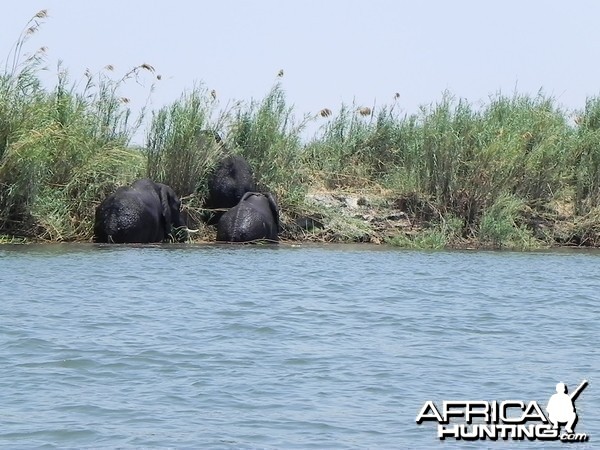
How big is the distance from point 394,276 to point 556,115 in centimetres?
847

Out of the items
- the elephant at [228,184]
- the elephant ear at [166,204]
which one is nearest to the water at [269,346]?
the elephant ear at [166,204]

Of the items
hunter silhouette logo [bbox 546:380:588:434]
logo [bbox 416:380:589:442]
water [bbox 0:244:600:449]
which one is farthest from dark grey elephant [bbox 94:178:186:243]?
hunter silhouette logo [bbox 546:380:588:434]

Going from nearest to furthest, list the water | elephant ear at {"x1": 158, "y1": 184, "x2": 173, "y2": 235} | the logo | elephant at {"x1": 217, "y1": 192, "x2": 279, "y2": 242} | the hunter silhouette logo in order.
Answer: the logo, the hunter silhouette logo, the water, elephant ear at {"x1": 158, "y1": 184, "x2": 173, "y2": 235}, elephant at {"x1": 217, "y1": 192, "x2": 279, "y2": 242}

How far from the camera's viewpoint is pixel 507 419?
821cm

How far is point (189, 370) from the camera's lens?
995 centimetres

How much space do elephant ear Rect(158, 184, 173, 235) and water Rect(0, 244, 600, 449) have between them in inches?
66.1

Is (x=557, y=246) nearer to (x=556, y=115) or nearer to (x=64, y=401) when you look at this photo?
(x=556, y=115)

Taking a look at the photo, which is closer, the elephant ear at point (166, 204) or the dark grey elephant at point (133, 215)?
the dark grey elephant at point (133, 215)

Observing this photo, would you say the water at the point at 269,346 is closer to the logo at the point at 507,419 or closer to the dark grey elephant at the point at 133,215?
the logo at the point at 507,419

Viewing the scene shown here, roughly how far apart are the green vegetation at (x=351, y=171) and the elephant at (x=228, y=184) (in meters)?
0.19

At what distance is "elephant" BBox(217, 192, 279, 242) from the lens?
20141 millimetres

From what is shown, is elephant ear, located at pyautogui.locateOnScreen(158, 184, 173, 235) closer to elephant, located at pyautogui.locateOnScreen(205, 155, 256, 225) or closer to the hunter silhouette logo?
elephant, located at pyautogui.locateOnScreen(205, 155, 256, 225)

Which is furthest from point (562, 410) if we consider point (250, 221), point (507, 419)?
point (250, 221)

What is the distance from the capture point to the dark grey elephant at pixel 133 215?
1931 cm
